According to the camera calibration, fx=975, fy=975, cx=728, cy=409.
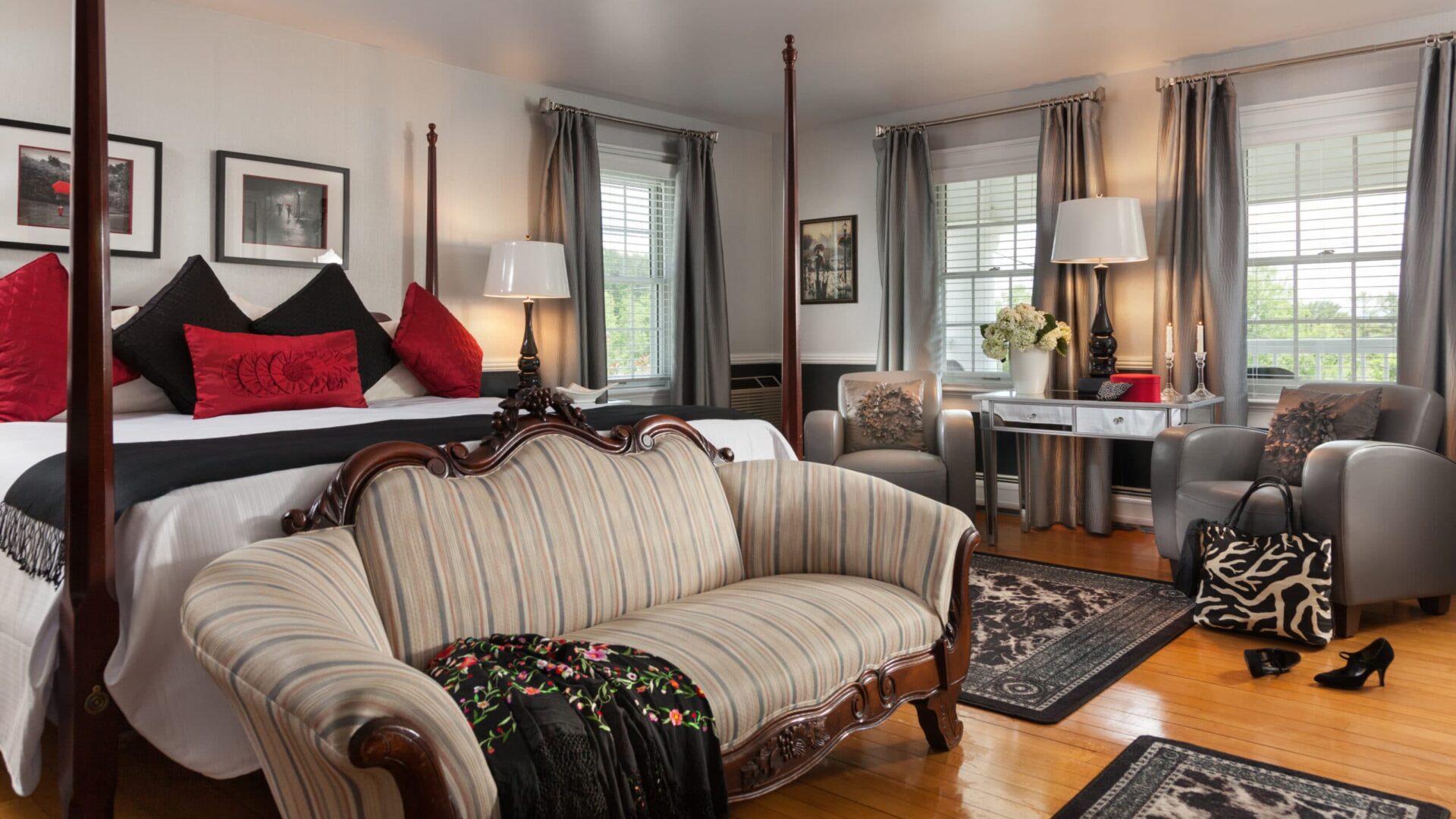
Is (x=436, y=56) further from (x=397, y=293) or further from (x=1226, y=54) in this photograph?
(x=1226, y=54)

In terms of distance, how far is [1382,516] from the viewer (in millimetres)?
3242

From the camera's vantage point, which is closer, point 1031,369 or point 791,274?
point 791,274

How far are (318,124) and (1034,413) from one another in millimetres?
3580

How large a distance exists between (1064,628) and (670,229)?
3.54m

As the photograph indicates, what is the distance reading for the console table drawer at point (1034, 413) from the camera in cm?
461

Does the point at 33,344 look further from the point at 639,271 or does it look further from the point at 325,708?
the point at 639,271

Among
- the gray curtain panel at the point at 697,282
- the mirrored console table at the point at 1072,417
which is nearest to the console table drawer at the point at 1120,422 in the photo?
the mirrored console table at the point at 1072,417

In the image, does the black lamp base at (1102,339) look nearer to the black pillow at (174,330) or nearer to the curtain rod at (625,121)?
the curtain rod at (625,121)

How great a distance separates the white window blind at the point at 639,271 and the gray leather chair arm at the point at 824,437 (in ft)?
4.62

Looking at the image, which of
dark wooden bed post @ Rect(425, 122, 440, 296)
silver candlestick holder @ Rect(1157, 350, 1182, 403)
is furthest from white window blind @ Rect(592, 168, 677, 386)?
silver candlestick holder @ Rect(1157, 350, 1182, 403)

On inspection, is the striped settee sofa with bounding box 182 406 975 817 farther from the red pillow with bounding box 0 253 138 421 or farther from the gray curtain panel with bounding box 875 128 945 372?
the gray curtain panel with bounding box 875 128 945 372

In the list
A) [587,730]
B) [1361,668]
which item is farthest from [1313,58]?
[587,730]

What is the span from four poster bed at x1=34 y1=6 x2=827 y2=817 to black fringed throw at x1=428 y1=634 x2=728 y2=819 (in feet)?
1.02

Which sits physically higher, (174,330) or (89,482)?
(174,330)
